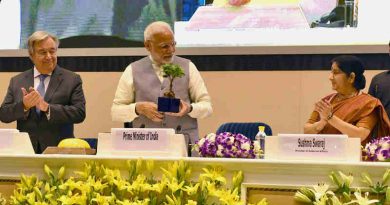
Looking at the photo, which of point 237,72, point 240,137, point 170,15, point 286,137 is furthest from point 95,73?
point 286,137

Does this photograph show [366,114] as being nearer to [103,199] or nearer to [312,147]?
[312,147]

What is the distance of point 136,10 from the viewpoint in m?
4.99

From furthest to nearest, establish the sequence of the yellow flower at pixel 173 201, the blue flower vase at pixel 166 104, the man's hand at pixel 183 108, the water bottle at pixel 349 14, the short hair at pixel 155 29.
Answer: the water bottle at pixel 349 14
the short hair at pixel 155 29
the man's hand at pixel 183 108
the blue flower vase at pixel 166 104
the yellow flower at pixel 173 201

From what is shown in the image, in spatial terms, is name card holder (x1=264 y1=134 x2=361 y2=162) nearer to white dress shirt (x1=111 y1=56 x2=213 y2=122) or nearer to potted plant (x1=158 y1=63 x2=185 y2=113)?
potted plant (x1=158 y1=63 x2=185 y2=113)

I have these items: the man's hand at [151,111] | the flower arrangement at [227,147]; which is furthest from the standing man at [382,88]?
the flower arrangement at [227,147]

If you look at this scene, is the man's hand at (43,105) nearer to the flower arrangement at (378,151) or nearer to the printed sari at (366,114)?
the printed sari at (366,114)

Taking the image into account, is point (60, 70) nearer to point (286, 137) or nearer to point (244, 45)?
point (244, 45)

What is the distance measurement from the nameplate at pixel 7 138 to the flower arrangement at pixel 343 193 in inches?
36.8

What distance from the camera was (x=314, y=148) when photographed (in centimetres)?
206

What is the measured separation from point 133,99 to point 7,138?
1.44 metres

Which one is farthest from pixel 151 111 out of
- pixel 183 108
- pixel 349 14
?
pixel 349 14

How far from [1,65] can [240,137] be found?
127 inches

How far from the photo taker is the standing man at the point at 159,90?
3566 mm

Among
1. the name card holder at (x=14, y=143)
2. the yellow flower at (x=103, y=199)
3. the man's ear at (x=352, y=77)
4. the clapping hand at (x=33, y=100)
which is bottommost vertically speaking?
the yellow flower at (x=103, y=199)
